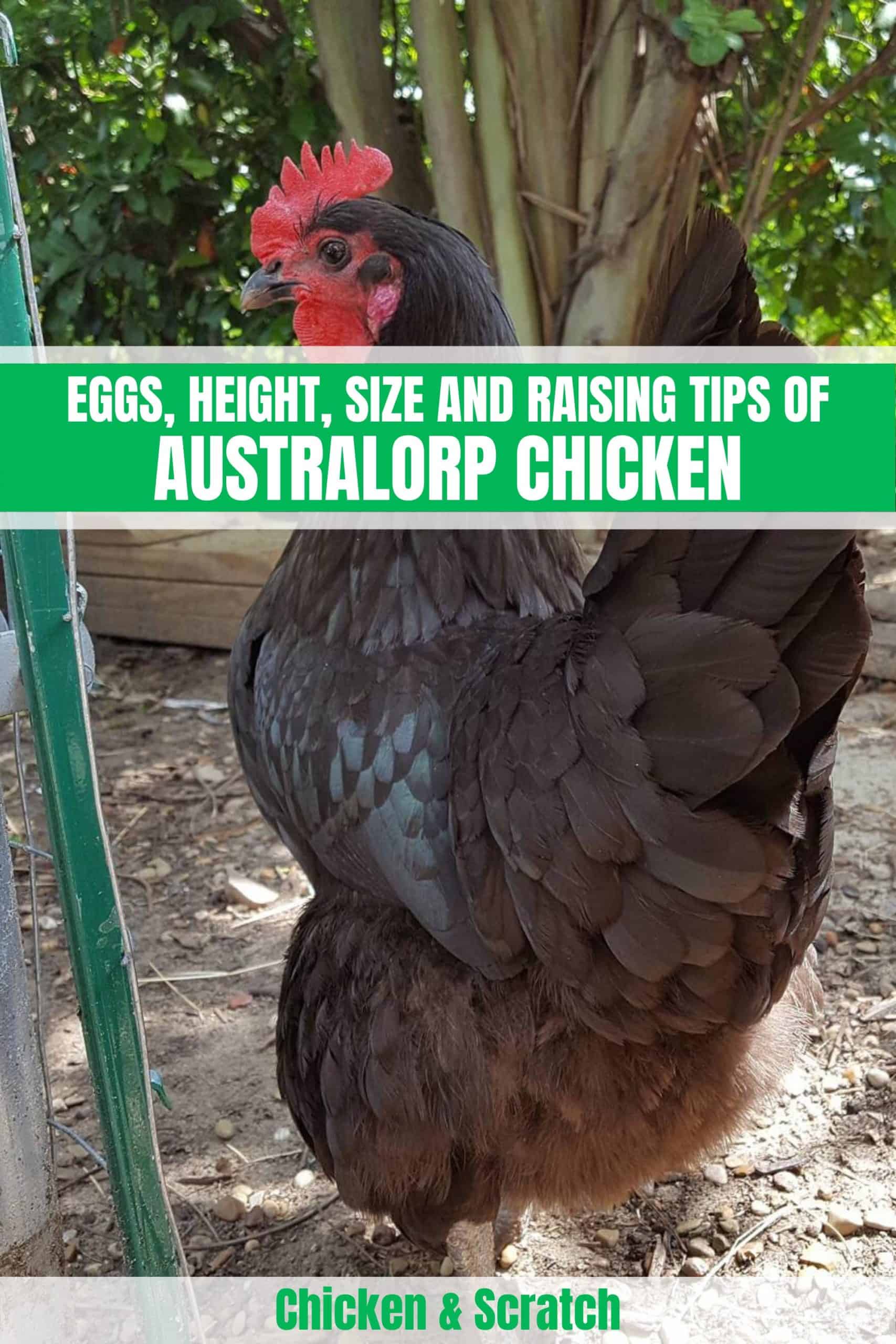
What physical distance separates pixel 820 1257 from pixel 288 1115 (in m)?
1.10

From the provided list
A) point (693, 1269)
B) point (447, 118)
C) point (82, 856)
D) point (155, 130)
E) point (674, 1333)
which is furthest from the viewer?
point (447, 118)

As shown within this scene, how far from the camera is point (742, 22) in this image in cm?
297

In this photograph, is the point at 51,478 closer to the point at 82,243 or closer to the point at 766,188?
the point at 82,243

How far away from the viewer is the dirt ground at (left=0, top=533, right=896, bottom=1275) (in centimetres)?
205

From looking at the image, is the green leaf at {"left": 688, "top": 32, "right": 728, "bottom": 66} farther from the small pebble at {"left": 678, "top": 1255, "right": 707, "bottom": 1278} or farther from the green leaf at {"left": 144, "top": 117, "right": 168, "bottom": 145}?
the small pebble at {"left": 678, "top": 1255, "right": 707, "bottom": 1278}

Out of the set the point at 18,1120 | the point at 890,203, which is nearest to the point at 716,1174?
the point at 18,1120

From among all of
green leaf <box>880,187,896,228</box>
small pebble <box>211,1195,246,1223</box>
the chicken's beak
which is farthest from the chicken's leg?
green leaf <box>880,187,896,228</box>

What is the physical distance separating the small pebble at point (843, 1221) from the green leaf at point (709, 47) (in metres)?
2.81

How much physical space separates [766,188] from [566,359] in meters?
1.18

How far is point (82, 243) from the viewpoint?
4570 mm

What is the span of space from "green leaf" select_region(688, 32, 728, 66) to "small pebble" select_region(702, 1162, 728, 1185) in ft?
9.03

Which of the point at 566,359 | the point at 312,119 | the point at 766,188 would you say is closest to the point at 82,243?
the point at 312,119

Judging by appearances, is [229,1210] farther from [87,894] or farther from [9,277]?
[9,277]

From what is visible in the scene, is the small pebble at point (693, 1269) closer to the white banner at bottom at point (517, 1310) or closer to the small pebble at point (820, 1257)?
the white banner at bottom at point (517, 1310)
